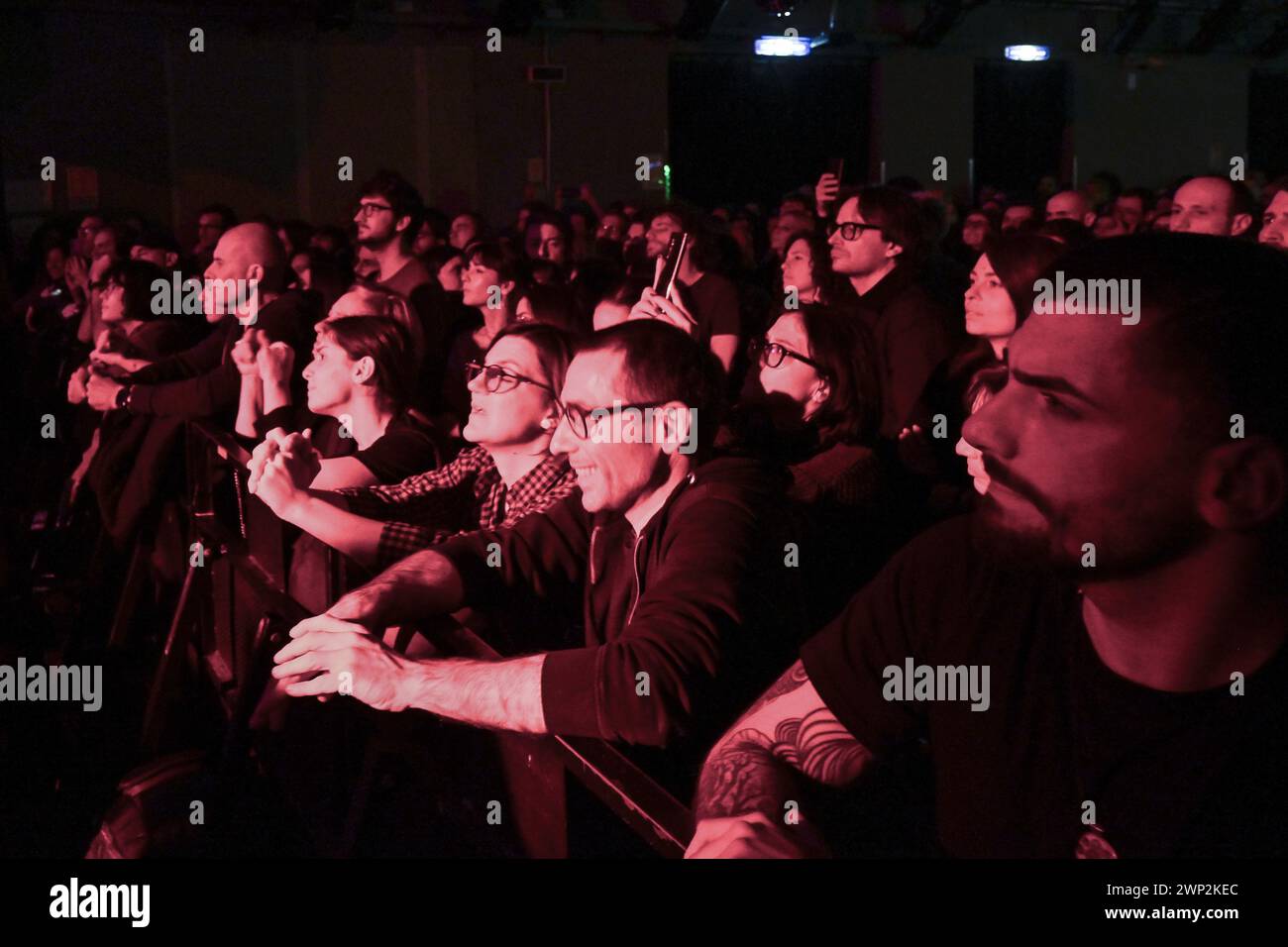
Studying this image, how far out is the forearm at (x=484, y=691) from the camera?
5.47 ft

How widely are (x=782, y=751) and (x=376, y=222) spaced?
4.32m

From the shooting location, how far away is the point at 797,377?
10.4 ft

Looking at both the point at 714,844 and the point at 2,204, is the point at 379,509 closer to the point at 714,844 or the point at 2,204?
the point at 714,844

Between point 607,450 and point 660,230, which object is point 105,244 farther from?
point 607,450

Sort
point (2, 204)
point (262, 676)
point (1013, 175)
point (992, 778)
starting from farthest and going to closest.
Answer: point (1013, 175) → point (2, 204) → point (262, 676) → point (992, 778)

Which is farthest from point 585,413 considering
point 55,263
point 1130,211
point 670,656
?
point 55,263

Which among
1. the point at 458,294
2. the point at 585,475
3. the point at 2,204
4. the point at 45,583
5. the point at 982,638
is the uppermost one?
the point at 2,204

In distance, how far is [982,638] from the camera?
1.32 meters

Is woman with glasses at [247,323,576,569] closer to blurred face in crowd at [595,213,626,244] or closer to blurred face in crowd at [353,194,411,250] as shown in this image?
blurred face in crowd at [353,194,411,250]

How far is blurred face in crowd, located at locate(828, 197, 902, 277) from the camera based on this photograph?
4328 millimetres

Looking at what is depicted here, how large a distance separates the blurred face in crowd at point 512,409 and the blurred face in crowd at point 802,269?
7.01ft

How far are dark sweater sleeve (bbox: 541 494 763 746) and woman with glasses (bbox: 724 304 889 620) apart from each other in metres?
0.90
